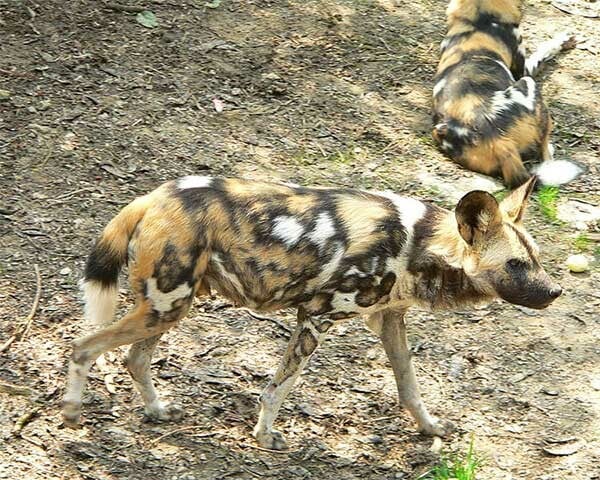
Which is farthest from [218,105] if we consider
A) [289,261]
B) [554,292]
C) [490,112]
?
[554,292]

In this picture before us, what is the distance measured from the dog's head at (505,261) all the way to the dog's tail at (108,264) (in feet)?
3.51

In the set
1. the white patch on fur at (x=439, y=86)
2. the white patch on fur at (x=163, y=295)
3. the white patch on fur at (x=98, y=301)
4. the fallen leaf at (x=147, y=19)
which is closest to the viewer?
the white patch on fur at (x=163, y=295)

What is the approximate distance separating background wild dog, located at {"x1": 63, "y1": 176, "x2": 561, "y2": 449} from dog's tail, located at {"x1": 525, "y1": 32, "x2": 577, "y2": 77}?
111 inches

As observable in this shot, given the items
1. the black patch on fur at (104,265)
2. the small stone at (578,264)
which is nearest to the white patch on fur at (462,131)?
the small stone at (578,264)

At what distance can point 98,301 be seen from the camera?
3.64 meters

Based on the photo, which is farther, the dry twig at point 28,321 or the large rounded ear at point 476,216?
the dry twig at point 28,321

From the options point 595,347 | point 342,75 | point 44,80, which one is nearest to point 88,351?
point 595,347

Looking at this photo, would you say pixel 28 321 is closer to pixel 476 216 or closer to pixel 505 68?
pixel 476 216

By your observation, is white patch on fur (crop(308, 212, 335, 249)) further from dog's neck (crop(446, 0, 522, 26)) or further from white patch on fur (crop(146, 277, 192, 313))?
dog's neck (crop(446, 0, 522, 26))

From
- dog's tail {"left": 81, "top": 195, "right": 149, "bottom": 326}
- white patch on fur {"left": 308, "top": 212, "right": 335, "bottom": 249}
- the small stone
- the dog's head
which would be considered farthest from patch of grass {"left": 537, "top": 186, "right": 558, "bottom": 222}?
dog's tail {"left": 81, "top": 195, "right": 149, "bottom": 326}

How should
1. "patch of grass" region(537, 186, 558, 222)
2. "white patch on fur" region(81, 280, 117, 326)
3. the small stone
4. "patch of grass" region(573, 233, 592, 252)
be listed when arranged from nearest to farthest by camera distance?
"white patch on fur" region(81, 280, 117, 326)
the small stone
"patch of grass" region(573, 233, 592, 252)
"patch of grass" region(537, 186, 558, 222)

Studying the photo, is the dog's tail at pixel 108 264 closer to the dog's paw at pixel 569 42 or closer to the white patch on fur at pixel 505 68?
the white patch on fur at pixel 505 68

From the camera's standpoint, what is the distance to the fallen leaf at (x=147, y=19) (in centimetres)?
625

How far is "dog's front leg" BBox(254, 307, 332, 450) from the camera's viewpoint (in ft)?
12.2
